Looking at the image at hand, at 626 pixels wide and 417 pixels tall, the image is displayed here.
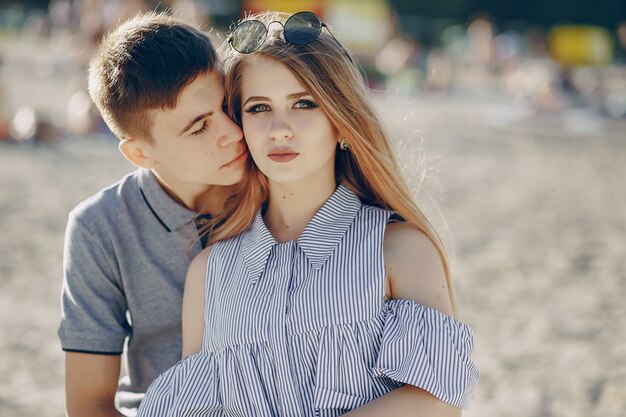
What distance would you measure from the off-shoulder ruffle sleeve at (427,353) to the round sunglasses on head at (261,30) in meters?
0.87

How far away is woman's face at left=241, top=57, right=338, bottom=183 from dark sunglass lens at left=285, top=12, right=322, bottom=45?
0.09m

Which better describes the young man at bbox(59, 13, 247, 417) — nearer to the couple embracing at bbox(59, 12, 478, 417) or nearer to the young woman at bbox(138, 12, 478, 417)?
the couple embracing at bbox(59, 12, 478, 417)

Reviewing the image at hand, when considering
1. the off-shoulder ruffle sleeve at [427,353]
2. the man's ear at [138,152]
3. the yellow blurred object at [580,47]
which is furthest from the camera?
the yellow blurred object at [580,47]

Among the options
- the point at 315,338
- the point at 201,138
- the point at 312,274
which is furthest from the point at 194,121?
the point at 315,338

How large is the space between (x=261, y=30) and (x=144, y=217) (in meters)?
0.76

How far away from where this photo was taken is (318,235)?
8.62ft

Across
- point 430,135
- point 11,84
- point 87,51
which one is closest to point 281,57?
point 430,135

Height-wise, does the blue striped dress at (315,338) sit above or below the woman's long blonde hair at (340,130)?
below

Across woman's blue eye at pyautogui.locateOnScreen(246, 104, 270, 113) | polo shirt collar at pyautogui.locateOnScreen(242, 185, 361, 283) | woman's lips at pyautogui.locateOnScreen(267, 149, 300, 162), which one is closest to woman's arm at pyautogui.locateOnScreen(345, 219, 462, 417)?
polo shirt collar at pyautogui.locateOnScreen(242, 185, 361, 283)

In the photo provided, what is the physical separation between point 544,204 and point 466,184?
42.9 inches

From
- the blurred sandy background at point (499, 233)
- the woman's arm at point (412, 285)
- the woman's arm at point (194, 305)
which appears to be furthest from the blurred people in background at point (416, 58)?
the woman's arm at point (412, 285)

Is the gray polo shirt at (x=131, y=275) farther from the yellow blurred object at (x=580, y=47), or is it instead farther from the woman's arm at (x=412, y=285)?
the yellow blurred object at (x=580, y=47)

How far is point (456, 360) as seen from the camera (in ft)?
7.84

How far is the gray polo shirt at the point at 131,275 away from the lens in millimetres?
2881
